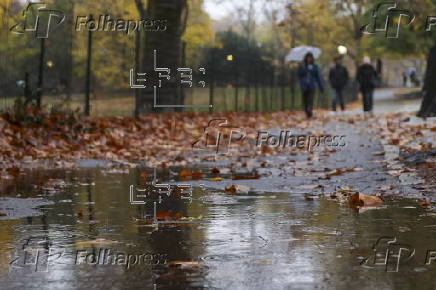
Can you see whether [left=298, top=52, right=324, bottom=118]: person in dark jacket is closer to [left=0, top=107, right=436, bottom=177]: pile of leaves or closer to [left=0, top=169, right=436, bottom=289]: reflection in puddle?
[left=0, top=107, right=436, bottom=177]: pile of leaves

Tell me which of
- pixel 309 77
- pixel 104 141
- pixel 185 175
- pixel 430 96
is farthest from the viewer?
Answer: pixel 309 77

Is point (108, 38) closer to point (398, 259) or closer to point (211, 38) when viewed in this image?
point (211, 38)

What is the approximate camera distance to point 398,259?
5.55 m

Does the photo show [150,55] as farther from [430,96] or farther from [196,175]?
[196,175]

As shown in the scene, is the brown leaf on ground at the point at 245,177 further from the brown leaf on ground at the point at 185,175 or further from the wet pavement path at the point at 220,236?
the brown leaf on ground at the point at 185,175

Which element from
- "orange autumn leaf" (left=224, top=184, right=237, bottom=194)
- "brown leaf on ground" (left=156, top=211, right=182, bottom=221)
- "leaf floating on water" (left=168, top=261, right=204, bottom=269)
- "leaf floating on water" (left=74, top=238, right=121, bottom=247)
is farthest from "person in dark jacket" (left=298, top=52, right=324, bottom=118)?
"leaf floating on water" (left=168, top=261, right=204, bottom=269)

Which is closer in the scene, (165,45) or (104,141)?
(104,141)

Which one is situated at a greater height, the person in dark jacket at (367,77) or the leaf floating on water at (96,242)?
the person in dark jacket at (367,77)

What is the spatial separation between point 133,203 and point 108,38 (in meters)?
38.4

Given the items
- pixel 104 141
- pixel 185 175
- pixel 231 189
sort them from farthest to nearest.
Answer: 1. pixel 104 141
2. pixel 185 175
3. pixel 231 189

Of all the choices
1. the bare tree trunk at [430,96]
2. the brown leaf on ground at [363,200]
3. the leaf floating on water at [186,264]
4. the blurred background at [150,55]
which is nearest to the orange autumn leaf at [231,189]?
the brown leaf on ground at [363,200]

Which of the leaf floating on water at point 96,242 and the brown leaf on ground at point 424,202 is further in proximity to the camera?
the brown leaf on ground at point 424,202

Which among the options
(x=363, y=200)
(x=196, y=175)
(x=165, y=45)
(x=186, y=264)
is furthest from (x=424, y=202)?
(x=165, y=45)

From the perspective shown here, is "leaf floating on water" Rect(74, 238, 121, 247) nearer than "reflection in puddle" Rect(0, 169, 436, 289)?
No
